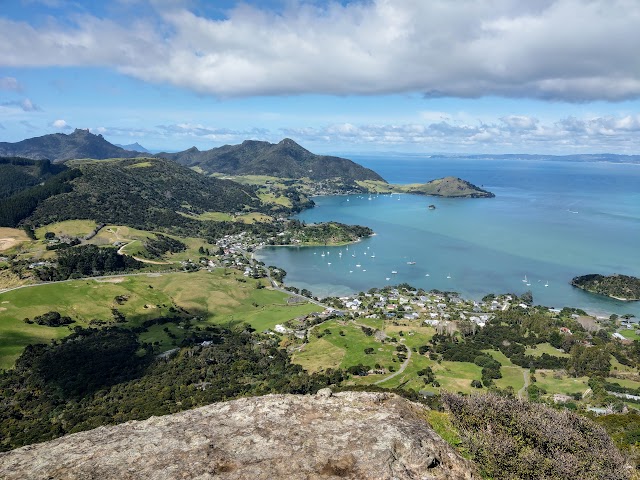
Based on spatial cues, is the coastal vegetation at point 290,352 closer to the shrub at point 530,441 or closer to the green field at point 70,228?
the shrub at point 530,441

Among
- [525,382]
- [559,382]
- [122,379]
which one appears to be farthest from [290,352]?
[559,382]

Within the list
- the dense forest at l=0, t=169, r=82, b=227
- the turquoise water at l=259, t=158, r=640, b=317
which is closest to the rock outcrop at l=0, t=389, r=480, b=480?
the turquoise water at l=259, t=158, r=640, b=317

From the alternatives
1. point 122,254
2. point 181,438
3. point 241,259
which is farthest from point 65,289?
point 181,438

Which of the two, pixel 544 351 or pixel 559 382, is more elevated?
pixel 559 382

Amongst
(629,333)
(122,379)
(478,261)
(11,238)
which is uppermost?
(11,238)

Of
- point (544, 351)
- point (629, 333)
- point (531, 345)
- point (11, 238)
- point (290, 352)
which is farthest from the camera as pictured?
point (11, 238)

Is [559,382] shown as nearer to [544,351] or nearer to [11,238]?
[544,351]

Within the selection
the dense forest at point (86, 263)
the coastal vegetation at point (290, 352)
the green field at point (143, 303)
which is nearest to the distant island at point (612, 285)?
the coastal vegetation at point (290, 352)

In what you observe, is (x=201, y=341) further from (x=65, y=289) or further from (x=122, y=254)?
(x=122, y=254)
